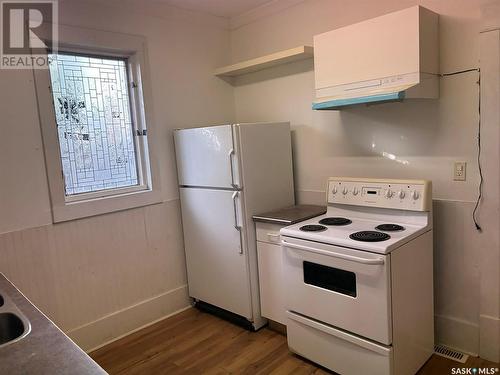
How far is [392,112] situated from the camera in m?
2.51

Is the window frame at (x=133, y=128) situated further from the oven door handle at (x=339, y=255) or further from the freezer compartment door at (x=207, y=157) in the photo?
the oven door handle at (x=339, y=255)

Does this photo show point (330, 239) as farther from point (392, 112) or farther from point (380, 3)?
point (380, 3)

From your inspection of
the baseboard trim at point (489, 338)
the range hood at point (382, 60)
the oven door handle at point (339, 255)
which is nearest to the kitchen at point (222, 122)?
the baseboard trim at point (489, 338)

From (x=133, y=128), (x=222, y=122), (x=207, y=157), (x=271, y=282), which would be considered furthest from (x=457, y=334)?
(x=133, y=128)

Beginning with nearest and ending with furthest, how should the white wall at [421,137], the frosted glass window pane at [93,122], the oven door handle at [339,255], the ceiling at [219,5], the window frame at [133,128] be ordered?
the oven door handle at [339,255] < the white wall at [421,137] < the window frame at [133,128] < the frosted glass window pane at [93,122] < the ceiling at [219,5]

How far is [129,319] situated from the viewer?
9.60ft

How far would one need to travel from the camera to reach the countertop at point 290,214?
2545mm

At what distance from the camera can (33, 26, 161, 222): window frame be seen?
246 centimetres

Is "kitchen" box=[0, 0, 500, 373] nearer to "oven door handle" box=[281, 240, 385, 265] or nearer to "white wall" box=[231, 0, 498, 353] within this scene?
"white wall" box=[231, 0, 498, 353]

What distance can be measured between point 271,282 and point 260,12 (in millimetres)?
2196

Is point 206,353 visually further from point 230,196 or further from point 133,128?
point 133,128

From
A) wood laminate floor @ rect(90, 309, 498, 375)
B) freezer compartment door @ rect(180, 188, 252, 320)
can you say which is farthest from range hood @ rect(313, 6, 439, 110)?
wood laminate floor @ rect(90, 309, 498, 375)

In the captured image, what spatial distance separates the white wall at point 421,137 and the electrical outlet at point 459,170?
0.02 m

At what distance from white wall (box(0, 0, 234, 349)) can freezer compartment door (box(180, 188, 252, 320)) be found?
0.15 metres
